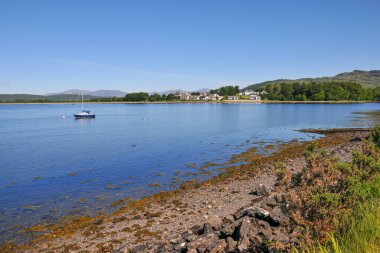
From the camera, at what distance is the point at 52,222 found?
16344 mm

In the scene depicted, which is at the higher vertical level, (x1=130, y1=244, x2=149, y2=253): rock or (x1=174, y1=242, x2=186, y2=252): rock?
(x1=174, y1=242, x2=186, y2=252): rock

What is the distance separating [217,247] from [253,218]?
2.20 metres

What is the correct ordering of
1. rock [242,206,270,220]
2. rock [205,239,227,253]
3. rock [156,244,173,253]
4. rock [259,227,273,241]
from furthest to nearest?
rock [242,206,270,220] → rock [156,244,173,253] → rock [205,239,227,253] → rock [259,227,273,241]

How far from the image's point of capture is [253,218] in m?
11.1

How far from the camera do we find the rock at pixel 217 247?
941 cm

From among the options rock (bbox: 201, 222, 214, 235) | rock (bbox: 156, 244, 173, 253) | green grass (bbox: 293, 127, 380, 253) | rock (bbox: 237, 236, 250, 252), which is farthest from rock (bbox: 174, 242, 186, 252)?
green grass (bbox: 293, 127, 380, 253)


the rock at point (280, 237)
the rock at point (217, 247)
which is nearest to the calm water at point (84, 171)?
the rock at point (217, 247)

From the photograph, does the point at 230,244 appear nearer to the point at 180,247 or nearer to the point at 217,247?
the point at 217,247

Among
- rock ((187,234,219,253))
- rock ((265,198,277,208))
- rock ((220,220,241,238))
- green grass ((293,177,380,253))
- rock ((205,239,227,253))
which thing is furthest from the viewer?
rock ((265,198,277,208))

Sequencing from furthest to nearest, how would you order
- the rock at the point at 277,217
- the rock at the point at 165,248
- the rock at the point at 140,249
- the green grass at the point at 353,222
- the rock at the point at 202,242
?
the rock at the point at 140,249 < the rock at the point at 165,248 < the rock at the point at 277,217 < the rock at the point at 202,242 < the green grass at the point at 353,222

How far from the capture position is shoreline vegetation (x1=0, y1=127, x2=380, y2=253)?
24.7 feet

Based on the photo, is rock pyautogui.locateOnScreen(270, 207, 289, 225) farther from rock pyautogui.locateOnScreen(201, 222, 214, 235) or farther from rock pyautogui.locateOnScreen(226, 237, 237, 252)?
rock pyautogui.locateOnScreen(201, 222, 214, 235)

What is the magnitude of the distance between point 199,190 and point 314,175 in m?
13.6

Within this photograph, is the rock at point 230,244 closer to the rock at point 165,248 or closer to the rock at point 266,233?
the rock at point 266,233
